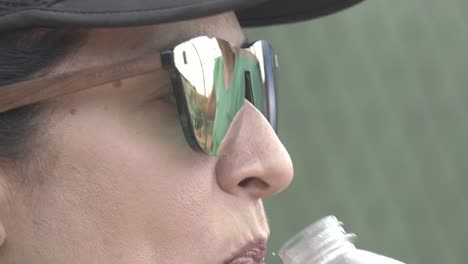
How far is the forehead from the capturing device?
1.80 meters

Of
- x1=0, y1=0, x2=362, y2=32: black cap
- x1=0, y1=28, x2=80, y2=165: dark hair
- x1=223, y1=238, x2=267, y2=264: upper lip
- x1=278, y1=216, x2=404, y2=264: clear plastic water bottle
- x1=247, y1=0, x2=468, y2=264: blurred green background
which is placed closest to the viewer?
x1=0, y1=0, x2=362, y2=32: black cap

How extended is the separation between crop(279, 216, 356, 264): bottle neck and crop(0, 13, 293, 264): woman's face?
248 millimetres

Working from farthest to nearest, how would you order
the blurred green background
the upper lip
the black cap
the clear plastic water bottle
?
the blurred green background, the clear plastic water bottle, the upper lip, the black cap

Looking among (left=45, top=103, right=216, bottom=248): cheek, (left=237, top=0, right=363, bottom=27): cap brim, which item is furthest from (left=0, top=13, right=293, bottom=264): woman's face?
(left=237, top=0, right=363, bottom=27): cap brim

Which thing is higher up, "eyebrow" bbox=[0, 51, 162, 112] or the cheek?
"eyebrow" bbox=[0, 51, 162, 112]

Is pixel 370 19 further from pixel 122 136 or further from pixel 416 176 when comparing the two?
pixel 122 136

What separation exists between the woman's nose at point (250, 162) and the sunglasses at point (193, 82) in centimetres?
3

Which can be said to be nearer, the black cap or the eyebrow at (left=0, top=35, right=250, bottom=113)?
the black cap

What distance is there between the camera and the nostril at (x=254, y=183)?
6.34 feet

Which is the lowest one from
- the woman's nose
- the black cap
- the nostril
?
the nostril

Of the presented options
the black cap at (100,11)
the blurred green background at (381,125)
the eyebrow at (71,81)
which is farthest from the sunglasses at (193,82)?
the blurred green background at (381,125)

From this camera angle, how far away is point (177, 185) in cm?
184

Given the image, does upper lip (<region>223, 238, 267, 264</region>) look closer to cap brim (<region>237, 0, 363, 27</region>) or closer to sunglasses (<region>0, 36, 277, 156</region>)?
sunglasses (<region>0, 36, 277, 156</region>)

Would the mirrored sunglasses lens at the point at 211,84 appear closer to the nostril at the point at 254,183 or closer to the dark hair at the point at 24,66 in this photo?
the nostril at the point at 254,183
